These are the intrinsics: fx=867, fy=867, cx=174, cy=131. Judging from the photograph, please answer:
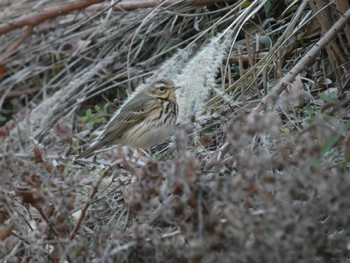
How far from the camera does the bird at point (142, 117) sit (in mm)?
4973

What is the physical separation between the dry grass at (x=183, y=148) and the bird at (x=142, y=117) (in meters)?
0.13

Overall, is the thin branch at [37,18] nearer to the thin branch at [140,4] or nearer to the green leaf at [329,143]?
the thin branch at [140,4]

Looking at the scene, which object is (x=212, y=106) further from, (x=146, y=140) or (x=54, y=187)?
(x=54, y=187)

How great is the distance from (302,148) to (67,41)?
4455 mm

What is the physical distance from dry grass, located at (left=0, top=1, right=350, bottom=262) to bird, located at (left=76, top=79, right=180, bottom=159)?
132 millimetres

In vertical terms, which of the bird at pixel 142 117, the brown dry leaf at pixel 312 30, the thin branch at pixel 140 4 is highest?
the thin branch at pixel 140 4

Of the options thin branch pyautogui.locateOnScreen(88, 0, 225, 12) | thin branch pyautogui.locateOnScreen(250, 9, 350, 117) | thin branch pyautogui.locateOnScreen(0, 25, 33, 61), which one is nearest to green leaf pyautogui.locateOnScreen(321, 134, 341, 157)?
thin branch pyautogui.locateOnScreen(250, 9, 350, 117)

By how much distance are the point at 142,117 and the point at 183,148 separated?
223 cm

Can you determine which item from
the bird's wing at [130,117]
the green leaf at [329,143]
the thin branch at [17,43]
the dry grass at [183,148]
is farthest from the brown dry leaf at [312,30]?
the thin branch at [17,43]

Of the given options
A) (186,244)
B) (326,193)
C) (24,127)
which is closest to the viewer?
(326,193)

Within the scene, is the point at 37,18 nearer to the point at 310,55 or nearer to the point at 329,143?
the point at 310,55

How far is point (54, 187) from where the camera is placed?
3.36 meters

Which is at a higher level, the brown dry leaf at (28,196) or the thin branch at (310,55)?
the brown dry leaf at (28,196)

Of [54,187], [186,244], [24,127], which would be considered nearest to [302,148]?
[186,244]
